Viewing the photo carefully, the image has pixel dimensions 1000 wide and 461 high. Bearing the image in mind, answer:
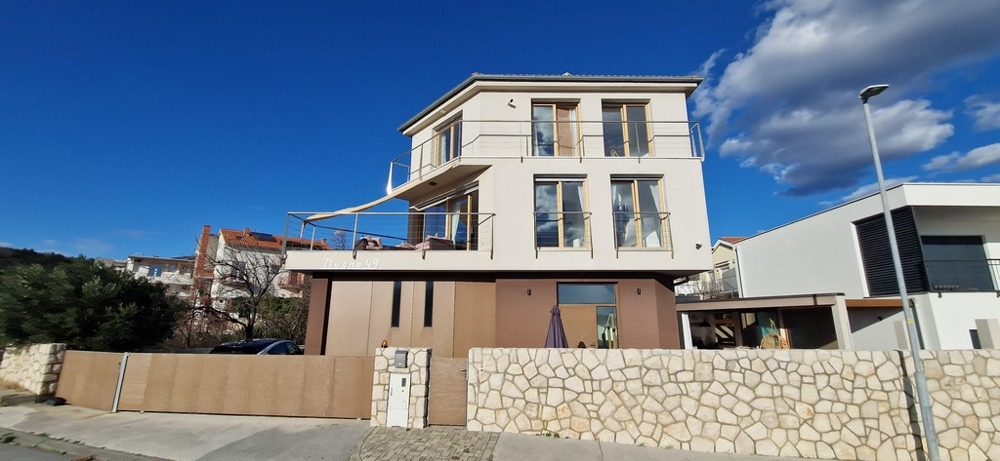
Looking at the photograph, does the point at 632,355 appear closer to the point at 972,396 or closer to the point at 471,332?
the point at 471,332

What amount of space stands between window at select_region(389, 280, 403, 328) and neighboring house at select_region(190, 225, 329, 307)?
20.9ft

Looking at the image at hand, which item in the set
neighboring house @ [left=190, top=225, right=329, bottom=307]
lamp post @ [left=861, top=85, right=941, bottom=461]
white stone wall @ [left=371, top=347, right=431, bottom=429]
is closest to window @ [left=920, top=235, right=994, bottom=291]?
lamp post @ [left=861, top=85, right=941, bottom=461]

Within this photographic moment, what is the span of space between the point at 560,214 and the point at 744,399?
5.71m

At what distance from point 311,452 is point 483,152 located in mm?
8009

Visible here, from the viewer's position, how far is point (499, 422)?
7.12 m

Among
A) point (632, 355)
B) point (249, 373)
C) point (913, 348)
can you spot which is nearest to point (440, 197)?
point (249, 373)

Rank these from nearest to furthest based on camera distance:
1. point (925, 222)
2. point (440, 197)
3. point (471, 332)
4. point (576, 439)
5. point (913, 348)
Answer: point (913, 348) < point (576, 439) < point (471, 332) < point (440, 197) < point (925, 222)

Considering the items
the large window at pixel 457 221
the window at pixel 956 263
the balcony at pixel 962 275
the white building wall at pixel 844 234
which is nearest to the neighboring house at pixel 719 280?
the white building wall at pixel 844 234

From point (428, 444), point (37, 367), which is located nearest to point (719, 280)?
point (428, 444)

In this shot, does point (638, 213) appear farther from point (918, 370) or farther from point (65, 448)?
point (65, 448)

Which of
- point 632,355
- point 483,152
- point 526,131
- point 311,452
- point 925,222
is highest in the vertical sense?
point 526,131

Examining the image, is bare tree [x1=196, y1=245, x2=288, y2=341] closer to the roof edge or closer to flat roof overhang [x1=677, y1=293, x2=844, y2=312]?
the roof edge

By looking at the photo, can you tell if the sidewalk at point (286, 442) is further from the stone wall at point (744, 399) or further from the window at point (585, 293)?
the window at point (585, 293)

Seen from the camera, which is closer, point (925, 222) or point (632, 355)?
point (632, 355)
